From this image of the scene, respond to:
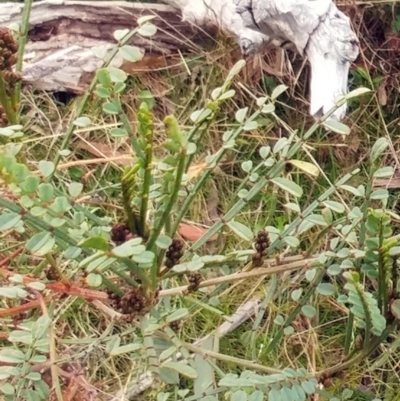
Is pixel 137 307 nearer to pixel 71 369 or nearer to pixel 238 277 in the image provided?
pixel 238 277

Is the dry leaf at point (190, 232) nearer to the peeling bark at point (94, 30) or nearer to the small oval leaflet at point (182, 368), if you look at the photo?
the peeling bark at point (94, 30)

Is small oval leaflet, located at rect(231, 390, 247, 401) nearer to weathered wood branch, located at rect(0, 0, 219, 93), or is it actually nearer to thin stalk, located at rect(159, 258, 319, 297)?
thin stalk, located at rect(159, 258, 319, 297)

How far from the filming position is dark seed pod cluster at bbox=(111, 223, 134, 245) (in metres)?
0.65

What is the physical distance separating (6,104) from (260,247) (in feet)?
1.01

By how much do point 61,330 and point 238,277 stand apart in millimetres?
550

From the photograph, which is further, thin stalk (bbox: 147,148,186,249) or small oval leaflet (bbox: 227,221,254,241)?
small oval leaflet (bbox: 227,221,254,241)

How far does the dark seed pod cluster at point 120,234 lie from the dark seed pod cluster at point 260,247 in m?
0.16

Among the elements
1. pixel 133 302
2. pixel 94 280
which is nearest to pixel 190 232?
pixel 133 302

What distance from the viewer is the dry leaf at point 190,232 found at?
1.25 meters

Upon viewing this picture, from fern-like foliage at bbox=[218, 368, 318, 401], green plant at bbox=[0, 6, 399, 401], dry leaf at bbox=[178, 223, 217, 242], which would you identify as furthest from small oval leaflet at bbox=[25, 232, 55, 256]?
dry leaf at bbox=[178, 223, 217, 242]

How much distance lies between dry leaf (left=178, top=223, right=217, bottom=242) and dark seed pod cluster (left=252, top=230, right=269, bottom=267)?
485 mm

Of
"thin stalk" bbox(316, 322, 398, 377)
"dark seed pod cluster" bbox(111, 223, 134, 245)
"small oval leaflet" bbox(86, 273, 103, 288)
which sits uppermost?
"small oval leaflet" bbox(86, 273, 103, 288)

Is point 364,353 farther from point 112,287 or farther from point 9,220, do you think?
point 9,220

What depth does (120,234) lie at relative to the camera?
0.65 meters
